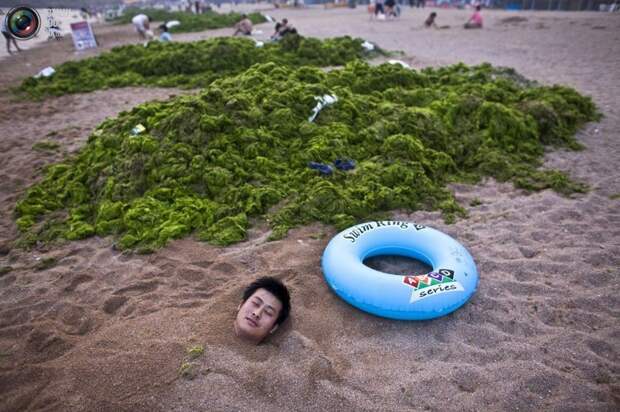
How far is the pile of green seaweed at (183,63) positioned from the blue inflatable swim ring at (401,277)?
7.14 meters

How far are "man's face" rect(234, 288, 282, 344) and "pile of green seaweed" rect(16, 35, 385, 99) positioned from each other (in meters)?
7.54

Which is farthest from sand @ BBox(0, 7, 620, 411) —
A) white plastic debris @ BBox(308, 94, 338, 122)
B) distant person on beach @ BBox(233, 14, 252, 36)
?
distant person on beach @ BBox(233, 14, 252, 36)

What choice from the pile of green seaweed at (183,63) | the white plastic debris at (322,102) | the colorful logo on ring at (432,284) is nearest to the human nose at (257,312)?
the colorful logo on ring at (432,284)

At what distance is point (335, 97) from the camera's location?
20.1 ft

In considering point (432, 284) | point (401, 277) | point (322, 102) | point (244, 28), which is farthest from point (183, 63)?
point (432, 284)

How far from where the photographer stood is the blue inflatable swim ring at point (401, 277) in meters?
3.05

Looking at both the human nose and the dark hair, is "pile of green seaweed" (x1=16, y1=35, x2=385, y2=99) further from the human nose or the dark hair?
the human nose

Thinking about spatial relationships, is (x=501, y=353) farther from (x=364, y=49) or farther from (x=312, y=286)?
(x=364, y=49)

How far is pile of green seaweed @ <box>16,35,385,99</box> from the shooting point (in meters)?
9.62

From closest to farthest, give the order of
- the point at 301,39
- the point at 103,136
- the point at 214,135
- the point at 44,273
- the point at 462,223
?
the point at 44,273, the point at 462,223, the point at 214,135, the point at 103,136, the point at 301,39

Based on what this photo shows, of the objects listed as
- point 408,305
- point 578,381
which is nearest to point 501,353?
point 578,381

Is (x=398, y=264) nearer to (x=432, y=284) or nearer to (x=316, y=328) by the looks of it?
(x=432, y=284)

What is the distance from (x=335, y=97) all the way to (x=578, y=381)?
4748 mm

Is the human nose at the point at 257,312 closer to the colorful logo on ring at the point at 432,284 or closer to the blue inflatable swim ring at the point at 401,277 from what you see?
the blue inflatable swim ring at the point at 401,277
